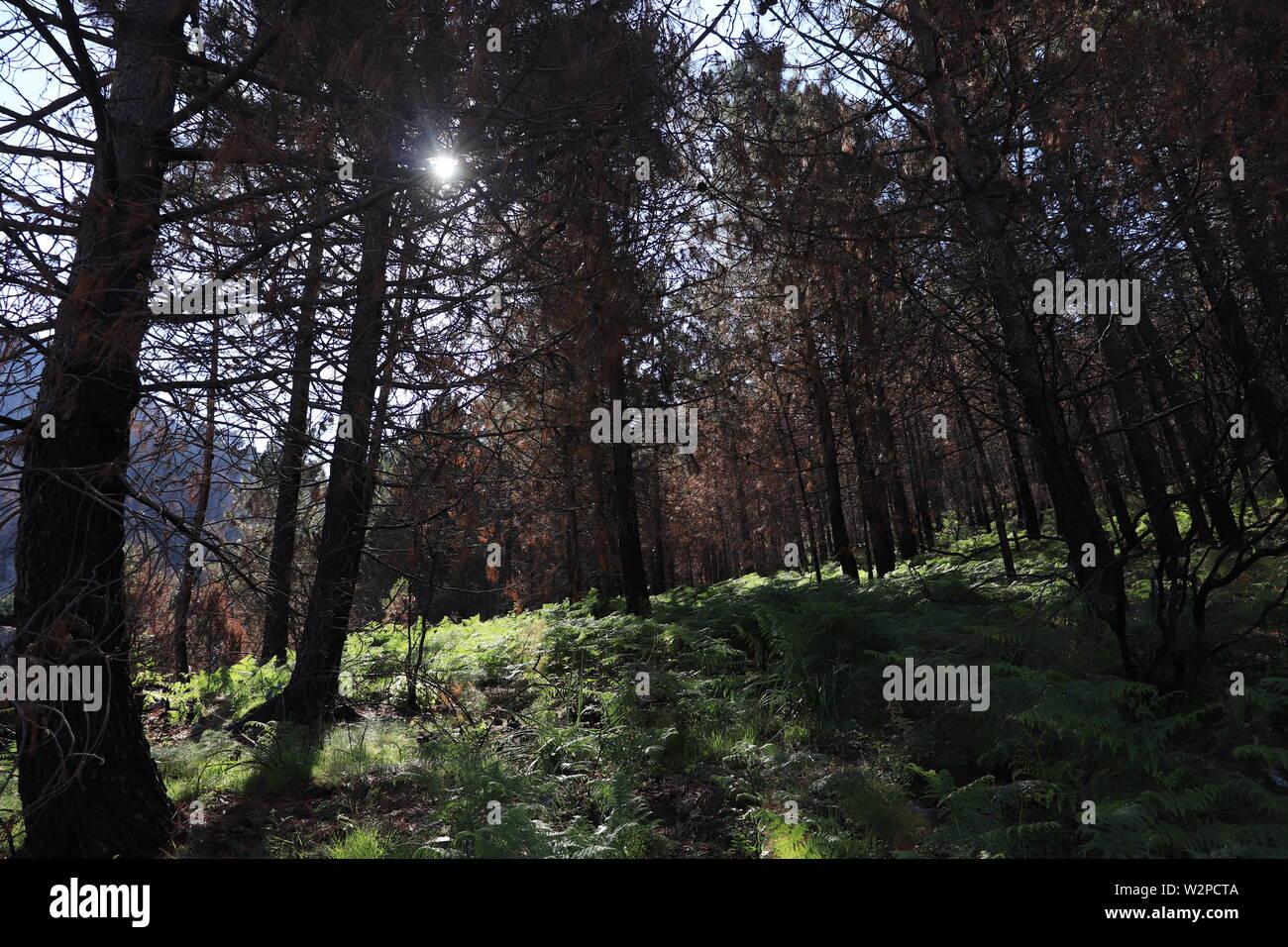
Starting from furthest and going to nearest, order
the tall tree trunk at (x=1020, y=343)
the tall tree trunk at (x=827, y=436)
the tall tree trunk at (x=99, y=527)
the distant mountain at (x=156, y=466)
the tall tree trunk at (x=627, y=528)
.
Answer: the tall tree trunk at (x=827, y=436)
the tall tree trunk at (x=627, y=528)
the tall tree trunk at (x=1020, y=343)
the tall tree trunk at (x=99, y=527)
the distant mountain at (x=156, y=466)

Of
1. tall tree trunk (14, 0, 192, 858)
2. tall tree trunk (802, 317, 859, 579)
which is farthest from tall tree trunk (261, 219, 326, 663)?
tall tree trunk (802, 317, 859, 579)

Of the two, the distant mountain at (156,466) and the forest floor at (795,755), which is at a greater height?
the distant mountain at (156,466)

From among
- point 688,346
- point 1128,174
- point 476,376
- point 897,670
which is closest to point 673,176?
point 476,376

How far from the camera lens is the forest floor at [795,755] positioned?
3.81m

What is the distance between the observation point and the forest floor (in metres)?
3.81

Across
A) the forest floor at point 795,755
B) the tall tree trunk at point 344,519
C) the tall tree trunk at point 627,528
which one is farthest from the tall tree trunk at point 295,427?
the tall tree trunk at point 627,528

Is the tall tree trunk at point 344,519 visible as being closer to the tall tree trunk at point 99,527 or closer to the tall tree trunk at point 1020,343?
the tall tree trunk at point 99,527

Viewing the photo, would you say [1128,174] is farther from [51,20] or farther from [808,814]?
[51,20]

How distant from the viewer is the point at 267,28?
4.46m

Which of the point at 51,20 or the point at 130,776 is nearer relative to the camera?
the point at 51,20

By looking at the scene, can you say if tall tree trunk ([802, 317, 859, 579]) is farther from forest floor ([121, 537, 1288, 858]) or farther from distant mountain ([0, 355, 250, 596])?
distant mountain ([0, 355, 250, 596])
